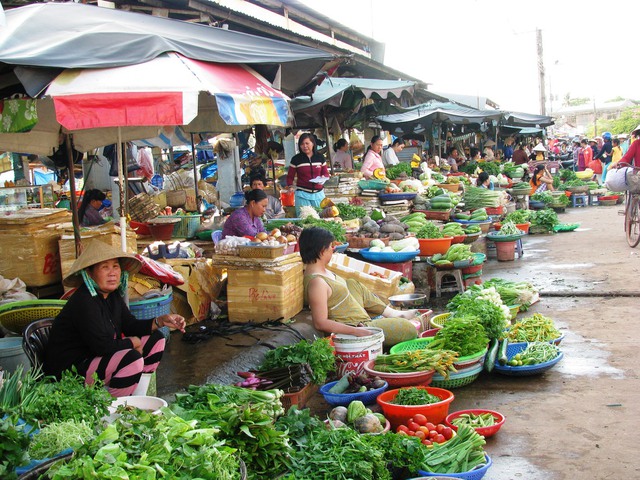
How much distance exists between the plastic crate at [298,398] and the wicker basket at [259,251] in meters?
1.66

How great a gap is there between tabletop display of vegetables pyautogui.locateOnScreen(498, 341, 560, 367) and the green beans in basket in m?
0.63

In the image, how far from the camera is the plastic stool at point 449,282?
8656mm

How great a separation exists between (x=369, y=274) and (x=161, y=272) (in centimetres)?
288

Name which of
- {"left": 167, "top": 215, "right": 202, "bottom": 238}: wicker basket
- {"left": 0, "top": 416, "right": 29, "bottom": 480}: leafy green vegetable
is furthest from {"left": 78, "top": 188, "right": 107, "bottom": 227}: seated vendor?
{"left": 0, "top": 416, "right": 29, "bottom": 480}: leafy green vegetable

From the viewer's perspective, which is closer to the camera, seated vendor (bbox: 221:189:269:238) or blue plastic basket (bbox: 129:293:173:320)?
blue plastic basket (bbox: 129:293:173:320)

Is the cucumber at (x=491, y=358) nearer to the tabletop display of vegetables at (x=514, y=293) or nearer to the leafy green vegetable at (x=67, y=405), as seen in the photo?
the tabletop display of vegetables at (x=514, y=293)

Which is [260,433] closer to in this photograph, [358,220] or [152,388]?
[152,388]

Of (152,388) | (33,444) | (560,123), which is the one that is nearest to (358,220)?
(152,388)

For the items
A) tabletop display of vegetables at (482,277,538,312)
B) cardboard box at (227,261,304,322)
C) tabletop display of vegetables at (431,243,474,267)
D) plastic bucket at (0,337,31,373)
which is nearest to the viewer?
plastic bucket at (0,337,31,373)

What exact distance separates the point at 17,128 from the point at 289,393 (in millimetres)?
2598

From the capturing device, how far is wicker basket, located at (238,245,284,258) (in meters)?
6.20

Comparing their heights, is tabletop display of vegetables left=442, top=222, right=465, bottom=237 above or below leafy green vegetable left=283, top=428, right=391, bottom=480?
above

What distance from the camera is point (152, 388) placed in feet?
14.3

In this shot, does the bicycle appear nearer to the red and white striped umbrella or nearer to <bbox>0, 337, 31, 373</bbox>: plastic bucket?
the red and white striped umbrella
